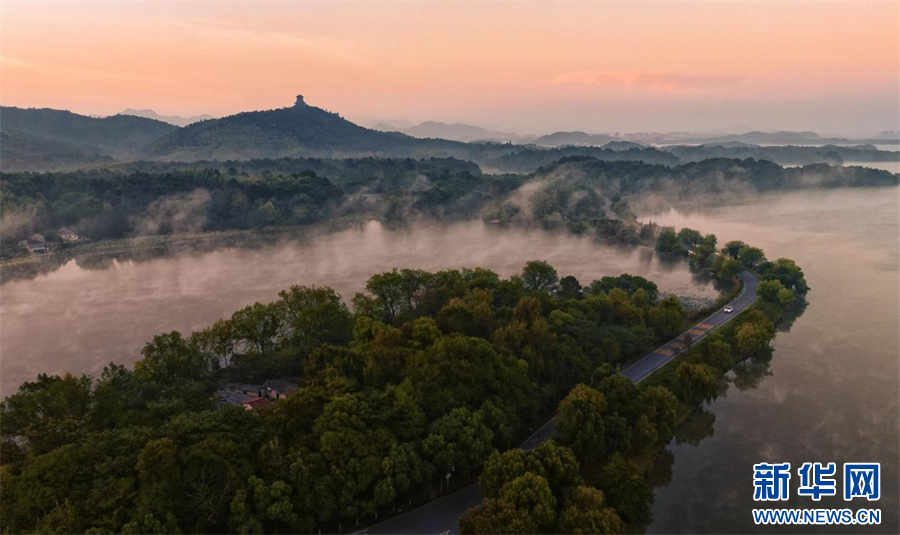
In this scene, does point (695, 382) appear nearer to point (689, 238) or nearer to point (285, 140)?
point (689, 238)

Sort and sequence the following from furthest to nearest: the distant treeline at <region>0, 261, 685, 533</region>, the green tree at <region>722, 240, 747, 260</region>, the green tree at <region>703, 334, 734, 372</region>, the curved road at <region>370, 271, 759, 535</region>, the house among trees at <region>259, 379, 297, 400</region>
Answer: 1. the green tree at <region>722, 240, 747, 260</region>
2. the green tree at <region>703, 334, 734, 372</region>
3. the house among trees at <region>259, 379, 297, 400</region>
4. the curved road at <region>370, 271, 759, 535</region>
5. the distant treeline at <region>0, 261, 685, 533</region>

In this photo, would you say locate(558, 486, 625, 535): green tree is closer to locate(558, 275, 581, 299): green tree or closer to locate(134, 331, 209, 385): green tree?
locate(134, 331, 209, 385): green tree

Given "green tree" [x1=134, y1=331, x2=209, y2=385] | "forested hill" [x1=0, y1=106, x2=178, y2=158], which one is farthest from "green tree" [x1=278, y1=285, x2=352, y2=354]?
"forested hill" [x1=0, y1=106, x2=178, y2=158]

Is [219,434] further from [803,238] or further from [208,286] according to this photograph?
[803,238]

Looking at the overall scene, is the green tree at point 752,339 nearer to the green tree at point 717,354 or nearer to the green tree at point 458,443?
the green tree at point 717,354

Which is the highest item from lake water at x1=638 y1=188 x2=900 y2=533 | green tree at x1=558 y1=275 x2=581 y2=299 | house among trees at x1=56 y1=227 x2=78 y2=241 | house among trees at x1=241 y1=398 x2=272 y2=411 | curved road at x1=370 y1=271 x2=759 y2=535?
house among trees at x1=56 y1=227 x2=78 y2=241

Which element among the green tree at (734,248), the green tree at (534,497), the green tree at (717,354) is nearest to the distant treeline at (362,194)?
the green tree at (734,248)

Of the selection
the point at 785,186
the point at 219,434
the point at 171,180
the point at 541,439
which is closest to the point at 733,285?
the point at 541,439
